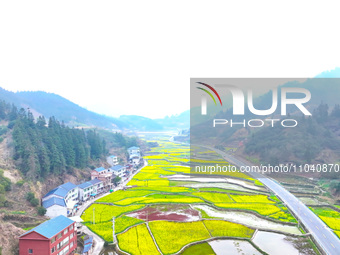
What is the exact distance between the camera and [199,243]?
68.5 ft

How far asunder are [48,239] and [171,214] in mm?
12930

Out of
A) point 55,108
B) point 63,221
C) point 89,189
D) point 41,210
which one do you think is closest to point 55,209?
point 41,210

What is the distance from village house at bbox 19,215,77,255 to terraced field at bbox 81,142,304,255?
3333mm

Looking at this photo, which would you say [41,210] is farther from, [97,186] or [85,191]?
[97,186]

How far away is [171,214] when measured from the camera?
2719 cm

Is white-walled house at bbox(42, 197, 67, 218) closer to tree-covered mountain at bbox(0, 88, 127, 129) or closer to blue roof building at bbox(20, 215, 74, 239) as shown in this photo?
blue roof building at bbox(20, 215, 74, 239)

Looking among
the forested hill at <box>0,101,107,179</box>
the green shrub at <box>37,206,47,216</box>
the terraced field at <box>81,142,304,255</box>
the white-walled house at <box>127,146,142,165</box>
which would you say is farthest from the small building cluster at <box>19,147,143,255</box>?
the white-walled house at <box>127,146,142,165</box>

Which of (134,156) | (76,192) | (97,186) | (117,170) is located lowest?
(97,186)

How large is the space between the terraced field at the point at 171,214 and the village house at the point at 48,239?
3333 mm

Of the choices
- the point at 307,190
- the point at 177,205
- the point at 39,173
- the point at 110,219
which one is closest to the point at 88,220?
the point at 110,219

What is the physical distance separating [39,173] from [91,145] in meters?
22.8

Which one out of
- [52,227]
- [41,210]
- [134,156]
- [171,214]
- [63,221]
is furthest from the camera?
[134,156]

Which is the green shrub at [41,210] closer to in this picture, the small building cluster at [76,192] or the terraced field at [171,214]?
the small building cluster at [76,192]

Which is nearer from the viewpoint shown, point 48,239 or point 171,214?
point 48,239
